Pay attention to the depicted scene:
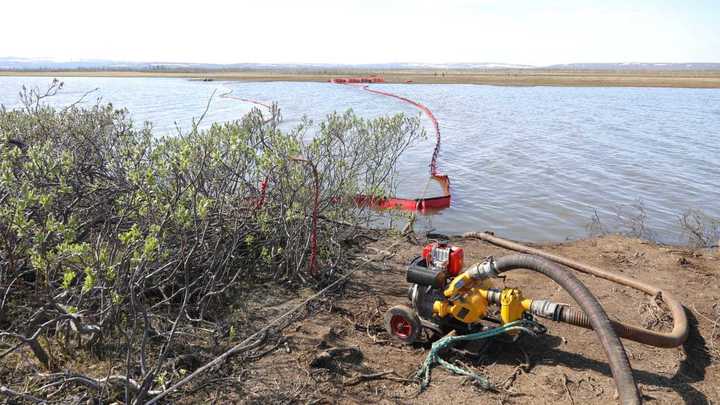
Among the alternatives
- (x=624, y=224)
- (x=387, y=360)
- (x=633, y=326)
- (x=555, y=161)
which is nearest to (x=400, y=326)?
(x=387, y=360)

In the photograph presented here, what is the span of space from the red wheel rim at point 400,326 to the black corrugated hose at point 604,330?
1.52 meters

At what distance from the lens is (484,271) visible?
178 inches

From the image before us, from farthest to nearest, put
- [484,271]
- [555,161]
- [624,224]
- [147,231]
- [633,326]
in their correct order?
[555,161], [624,224], [147,231], [484,271], [633,326]

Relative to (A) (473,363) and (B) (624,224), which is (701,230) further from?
(A) (473,363)

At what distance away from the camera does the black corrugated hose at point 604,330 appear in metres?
3.49

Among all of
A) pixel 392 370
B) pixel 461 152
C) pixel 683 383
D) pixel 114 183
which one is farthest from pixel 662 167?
pixel 114 183

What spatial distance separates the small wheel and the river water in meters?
5.96

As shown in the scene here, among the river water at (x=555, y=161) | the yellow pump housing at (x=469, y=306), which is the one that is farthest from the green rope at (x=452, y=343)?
the river water at (x=555, y=161)

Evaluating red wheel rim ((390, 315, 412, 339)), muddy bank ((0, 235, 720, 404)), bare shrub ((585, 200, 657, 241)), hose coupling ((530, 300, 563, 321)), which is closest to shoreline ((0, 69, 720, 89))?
bare shrub ((585, 200, 657, 241))

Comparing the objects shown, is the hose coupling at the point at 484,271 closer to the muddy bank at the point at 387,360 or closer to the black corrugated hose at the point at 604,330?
the black corrugated hose at the point at 604,330

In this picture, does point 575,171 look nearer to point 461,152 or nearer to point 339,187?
point 461,152

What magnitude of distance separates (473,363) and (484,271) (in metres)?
0.99

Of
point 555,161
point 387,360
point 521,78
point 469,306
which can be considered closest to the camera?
point 469,306

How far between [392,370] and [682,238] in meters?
9.29
